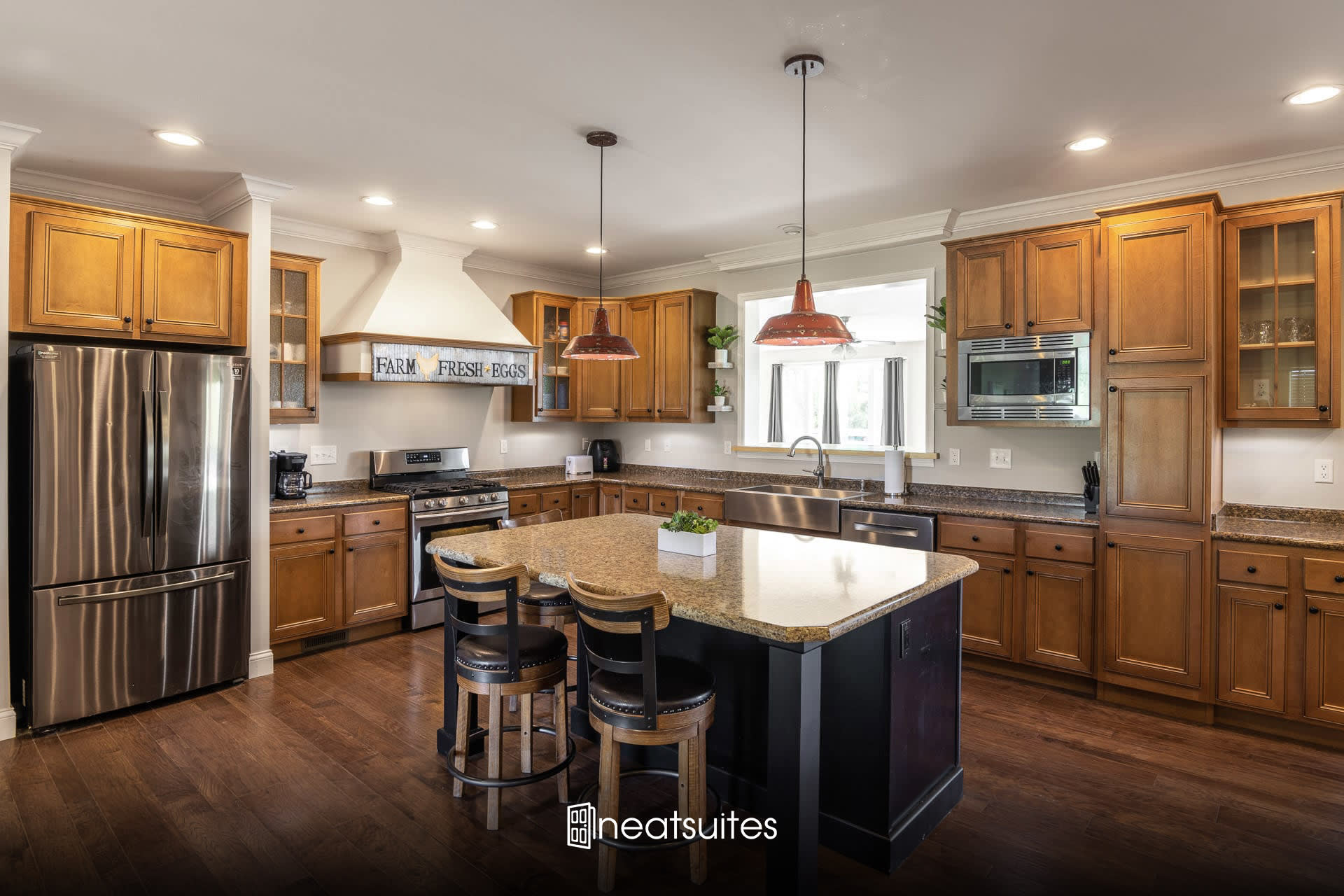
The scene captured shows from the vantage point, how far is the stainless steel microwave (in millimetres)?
3957

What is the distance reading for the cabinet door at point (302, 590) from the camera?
430cm

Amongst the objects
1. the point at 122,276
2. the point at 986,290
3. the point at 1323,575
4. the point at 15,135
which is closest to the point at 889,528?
the point at 986,290

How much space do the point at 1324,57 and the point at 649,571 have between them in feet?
9.66

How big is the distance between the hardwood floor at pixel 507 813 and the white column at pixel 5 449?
6.9 inches

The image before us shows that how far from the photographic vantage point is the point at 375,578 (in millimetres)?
4750

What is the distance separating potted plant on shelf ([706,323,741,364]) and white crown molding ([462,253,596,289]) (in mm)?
1521

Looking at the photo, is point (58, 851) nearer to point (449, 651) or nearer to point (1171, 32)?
point (449, 651)

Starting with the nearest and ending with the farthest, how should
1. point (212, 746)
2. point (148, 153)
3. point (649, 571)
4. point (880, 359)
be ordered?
point (649, 571) < point (212, 746) < point (148, 153) < point (880, 359)

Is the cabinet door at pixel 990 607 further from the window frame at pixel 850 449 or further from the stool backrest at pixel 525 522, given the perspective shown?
the stool backrest at pixel 525 522

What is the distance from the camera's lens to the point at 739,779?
104 inches

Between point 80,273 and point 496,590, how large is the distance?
2.84 meters

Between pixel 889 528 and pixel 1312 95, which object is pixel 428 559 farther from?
pixel 1312 95

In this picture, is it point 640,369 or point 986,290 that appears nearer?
point 986,290

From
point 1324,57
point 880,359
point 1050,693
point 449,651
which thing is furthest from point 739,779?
point 880,359
